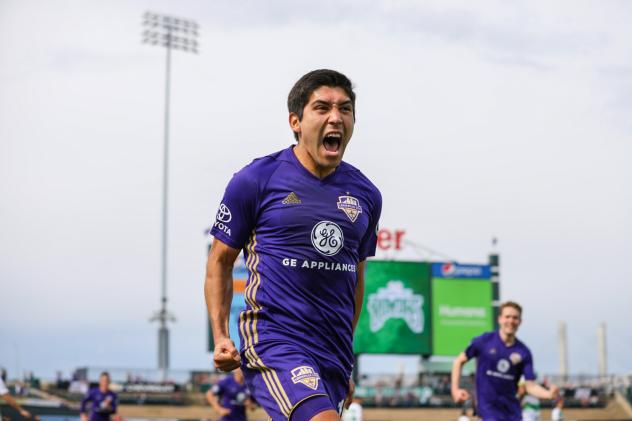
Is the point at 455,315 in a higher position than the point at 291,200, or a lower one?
lower

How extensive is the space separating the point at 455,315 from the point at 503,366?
33984 millimetres

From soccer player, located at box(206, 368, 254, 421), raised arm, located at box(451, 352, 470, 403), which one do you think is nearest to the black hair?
raised arm, located at box(451, 352, 470, 403)

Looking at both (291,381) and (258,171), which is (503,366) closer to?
(258,171)

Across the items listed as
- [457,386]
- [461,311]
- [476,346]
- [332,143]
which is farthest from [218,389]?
[461,311]

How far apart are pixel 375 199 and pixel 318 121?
684mm

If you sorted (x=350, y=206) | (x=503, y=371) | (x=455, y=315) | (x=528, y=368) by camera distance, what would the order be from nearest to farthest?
(x=350, y=206), (x=503, y=371), (x=528, y=368), (x=455, y=315)

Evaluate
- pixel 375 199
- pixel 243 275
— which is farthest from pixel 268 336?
pixel 243 275

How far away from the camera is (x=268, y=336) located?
16.9 ft

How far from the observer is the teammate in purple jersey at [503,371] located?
11516 millimetres

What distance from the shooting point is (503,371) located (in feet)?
38.1

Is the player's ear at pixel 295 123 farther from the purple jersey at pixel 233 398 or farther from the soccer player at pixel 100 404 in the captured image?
the soccer player at pixel 100 404

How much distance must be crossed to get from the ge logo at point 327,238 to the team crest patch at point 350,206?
4.7 inches

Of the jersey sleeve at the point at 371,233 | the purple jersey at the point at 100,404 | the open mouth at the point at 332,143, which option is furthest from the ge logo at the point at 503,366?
the purple jersey at the point at 100,404

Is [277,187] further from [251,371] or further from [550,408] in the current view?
[550,408]
